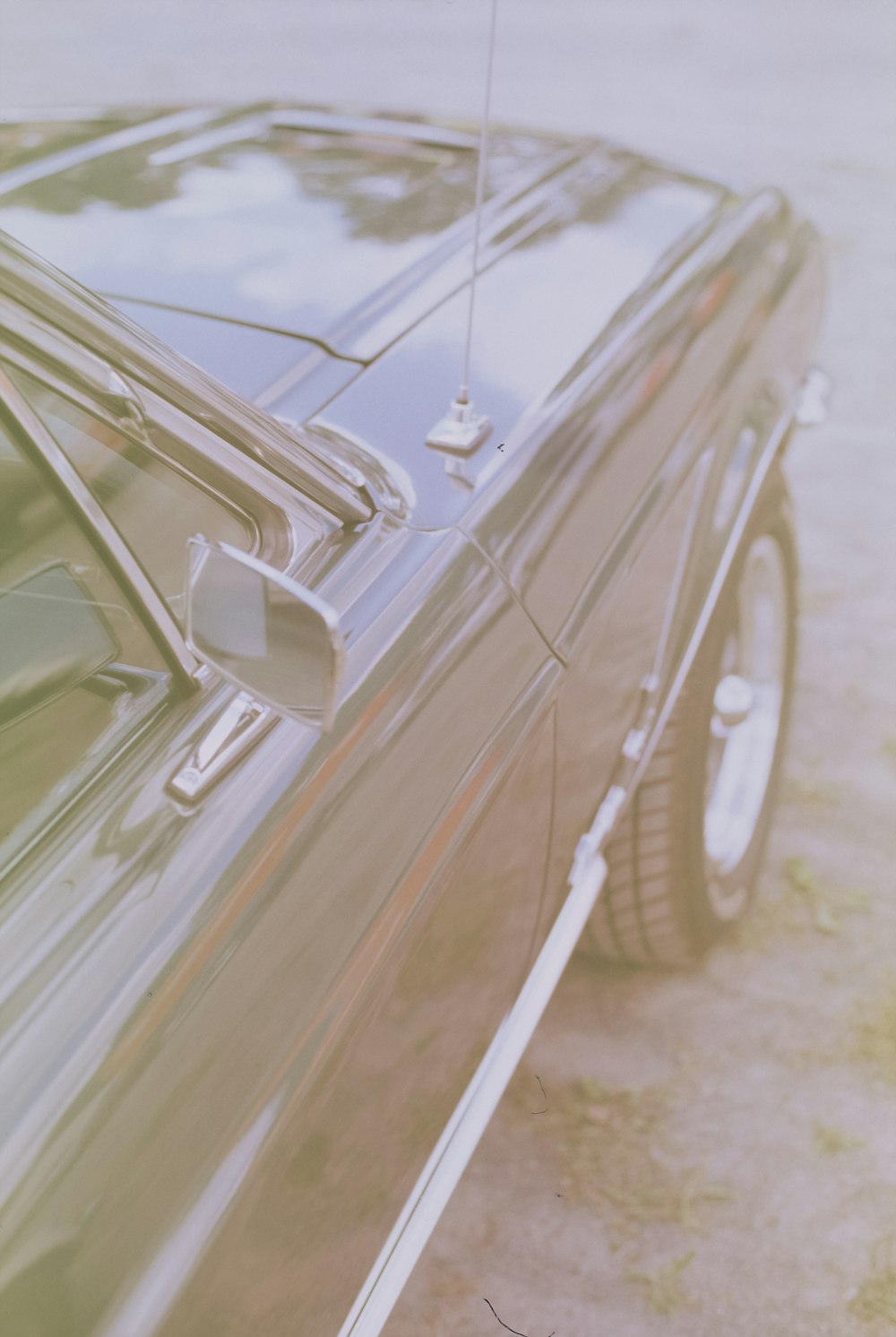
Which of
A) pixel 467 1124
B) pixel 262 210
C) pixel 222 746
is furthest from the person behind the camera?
pixel 262 210

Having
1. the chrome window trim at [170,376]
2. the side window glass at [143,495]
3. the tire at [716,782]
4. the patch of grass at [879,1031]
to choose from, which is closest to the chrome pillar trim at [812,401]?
the tire at [716,782]

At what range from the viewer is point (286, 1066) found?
0.96m

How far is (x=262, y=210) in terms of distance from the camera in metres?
1.93

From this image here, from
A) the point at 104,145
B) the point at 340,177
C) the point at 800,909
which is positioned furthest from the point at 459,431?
the point at 800,909

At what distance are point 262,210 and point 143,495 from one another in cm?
105

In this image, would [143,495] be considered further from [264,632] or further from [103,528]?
[264,632]

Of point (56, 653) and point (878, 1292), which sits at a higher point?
point (56, 653)

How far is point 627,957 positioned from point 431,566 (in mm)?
1331

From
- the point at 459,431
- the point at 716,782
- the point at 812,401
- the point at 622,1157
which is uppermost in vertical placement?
the point at 459,431

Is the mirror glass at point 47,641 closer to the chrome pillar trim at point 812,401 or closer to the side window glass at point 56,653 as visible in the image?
the side window glass at point 56,653

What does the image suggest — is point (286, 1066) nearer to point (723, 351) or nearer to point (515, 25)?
point (723, 351)

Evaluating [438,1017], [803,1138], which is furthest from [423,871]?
[803,1138]

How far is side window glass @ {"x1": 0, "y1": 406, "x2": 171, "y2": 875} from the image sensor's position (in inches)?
38.9

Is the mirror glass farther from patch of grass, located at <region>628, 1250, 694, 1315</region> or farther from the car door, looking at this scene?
patch of grass, located at <region>628, 1250, 694, 1315</region>
